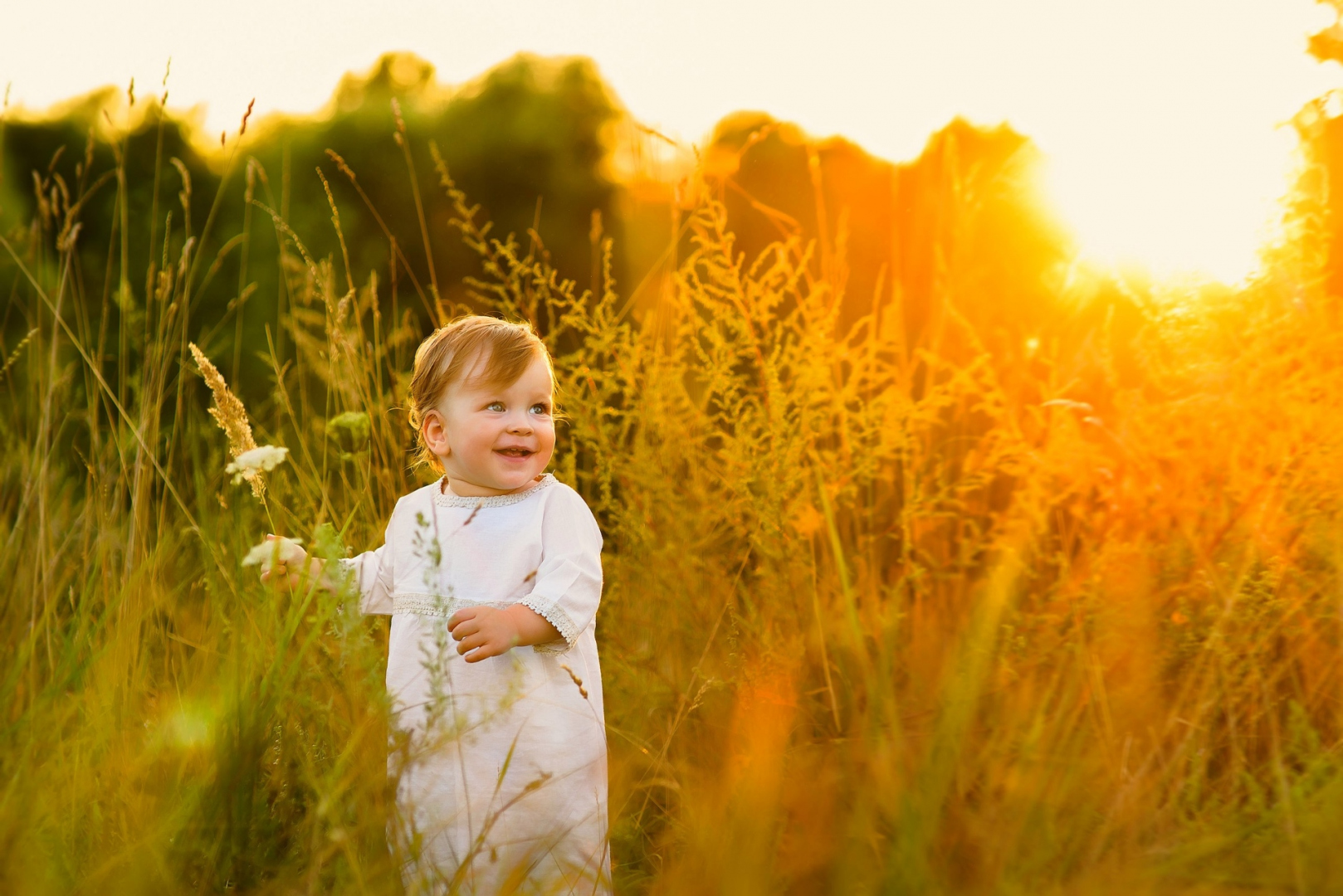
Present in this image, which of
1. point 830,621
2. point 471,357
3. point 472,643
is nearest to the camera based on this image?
point 472,643

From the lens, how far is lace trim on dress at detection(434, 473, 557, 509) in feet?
5.92

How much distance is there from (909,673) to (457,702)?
0.73m

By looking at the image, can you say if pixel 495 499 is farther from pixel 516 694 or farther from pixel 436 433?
pixel 516 694

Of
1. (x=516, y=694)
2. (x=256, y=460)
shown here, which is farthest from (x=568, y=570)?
(x=256, y=460)

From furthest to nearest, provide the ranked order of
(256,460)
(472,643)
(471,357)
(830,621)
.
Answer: (830,621) → (471,357) → (256,460) → (472,643)

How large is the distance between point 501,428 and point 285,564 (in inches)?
16.6

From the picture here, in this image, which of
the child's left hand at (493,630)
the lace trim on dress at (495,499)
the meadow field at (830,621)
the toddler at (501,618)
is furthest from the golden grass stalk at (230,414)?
the child's left hand at (493,630)

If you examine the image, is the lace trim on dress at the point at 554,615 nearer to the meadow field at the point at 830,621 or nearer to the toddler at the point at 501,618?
the toddler at the point at 501,618

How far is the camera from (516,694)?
63.2 inches

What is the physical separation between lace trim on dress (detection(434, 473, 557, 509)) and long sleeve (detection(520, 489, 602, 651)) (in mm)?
46

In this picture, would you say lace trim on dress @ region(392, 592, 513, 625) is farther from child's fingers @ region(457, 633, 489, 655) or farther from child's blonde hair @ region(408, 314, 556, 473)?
child's blonde hair @ region(408, 314, 556, 473)

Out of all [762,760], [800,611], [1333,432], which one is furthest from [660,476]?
[1333,432]

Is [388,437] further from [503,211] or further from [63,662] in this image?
[503,211]

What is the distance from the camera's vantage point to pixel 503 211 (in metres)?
4.38
